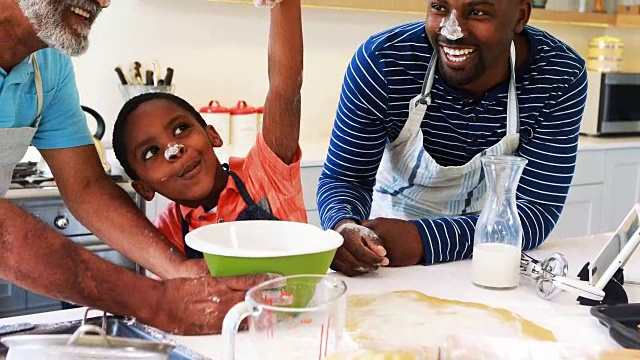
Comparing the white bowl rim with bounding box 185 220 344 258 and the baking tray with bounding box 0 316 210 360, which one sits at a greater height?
the white bowl rim with bounding box 185 220 344 258

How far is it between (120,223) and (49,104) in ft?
0.88

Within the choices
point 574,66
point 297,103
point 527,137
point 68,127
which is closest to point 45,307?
point 68,127

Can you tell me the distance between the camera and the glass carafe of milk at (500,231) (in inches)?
46.8

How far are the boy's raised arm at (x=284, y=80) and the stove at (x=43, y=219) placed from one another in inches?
32.6

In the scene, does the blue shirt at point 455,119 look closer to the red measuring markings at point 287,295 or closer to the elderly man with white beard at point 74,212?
the elderly man with white beard at point 74,212

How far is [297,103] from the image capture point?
1.34 meters

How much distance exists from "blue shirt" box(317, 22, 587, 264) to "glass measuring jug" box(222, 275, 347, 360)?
25.5 inches

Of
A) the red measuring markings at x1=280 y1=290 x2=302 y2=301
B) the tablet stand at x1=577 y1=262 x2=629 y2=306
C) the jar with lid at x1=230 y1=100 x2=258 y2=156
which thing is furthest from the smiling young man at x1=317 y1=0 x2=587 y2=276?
the jar with lid at x1=230 y1=100 x2=258 y2=156

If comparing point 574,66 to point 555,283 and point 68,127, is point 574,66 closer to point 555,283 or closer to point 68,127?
point 555,283

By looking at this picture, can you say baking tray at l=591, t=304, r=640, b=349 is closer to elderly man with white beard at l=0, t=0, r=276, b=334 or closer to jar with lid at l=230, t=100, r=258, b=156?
elderly man with white beard at l=0, t=0, r=276, b=334

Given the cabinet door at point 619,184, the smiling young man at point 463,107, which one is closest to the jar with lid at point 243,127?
the smiling young man at point 463,107

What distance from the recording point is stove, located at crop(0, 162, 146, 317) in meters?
2.06

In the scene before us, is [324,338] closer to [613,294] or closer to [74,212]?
[613,294]

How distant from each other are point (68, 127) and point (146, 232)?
26 centimetres
